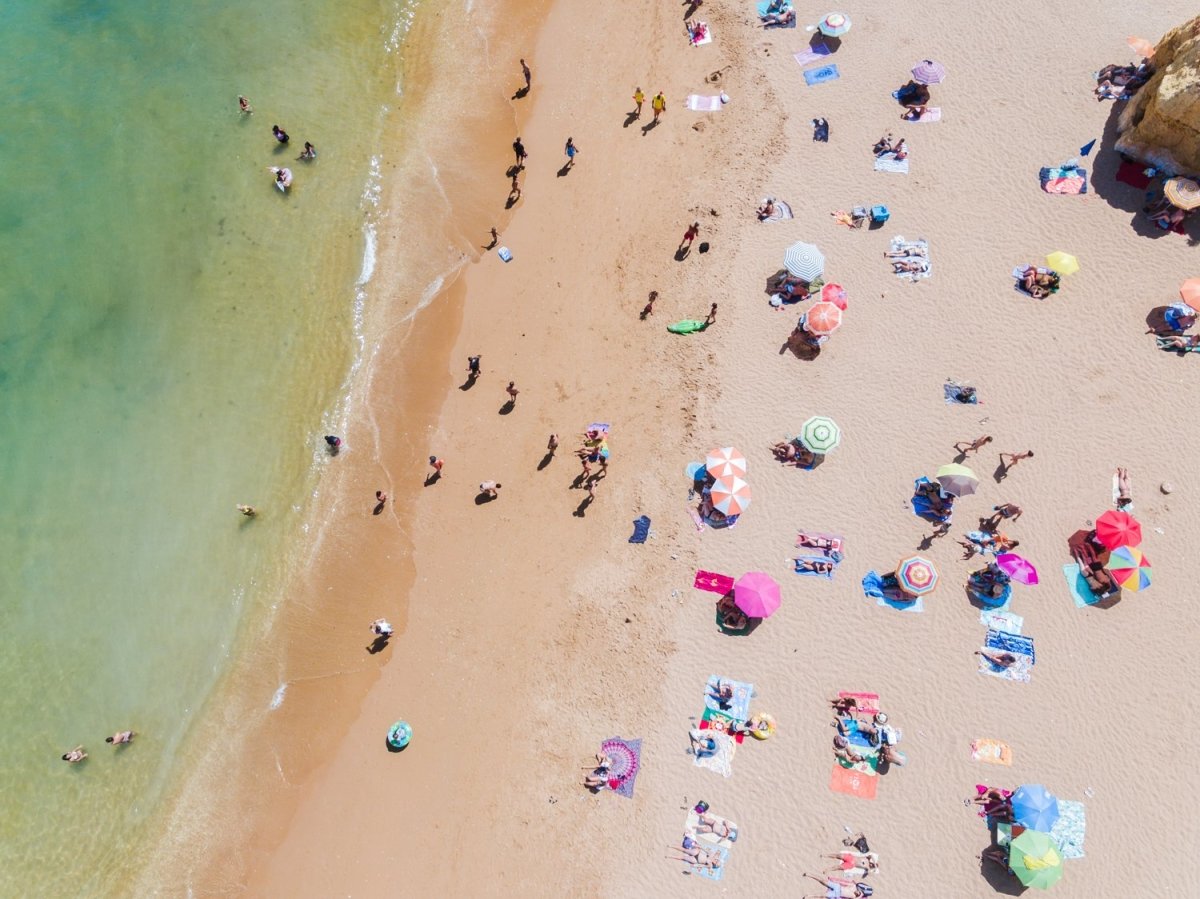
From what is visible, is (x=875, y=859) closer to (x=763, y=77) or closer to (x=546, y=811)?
(x=546, y=811)

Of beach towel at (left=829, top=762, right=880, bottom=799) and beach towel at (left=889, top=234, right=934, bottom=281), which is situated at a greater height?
beach towel at (left=889, top=234, right=934, bottom=281)

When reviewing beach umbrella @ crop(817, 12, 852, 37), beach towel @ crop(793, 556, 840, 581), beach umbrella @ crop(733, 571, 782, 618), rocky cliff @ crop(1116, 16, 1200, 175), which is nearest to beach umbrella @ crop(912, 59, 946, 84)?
beach umbrella @ crop(817, 12, 852, 37)

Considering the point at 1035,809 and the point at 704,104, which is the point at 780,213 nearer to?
the point at 704,104

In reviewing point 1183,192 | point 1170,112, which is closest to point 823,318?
point 1183,192

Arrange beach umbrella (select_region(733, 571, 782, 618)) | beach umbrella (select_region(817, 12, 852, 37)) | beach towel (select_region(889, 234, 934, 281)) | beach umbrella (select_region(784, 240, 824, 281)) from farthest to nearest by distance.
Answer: beach umbrella (select_region(817, 12, 852, 37)) < beach towel (select_region(889, 234, 934, 281)) < beach umbrella (select_region(784, 240, 824, 281)) < beach umbrella (select_region(733, 571, 782, 618))

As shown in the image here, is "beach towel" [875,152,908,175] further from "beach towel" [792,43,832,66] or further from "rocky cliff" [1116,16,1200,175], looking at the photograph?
"rocky cliff" [1116,16,1200,175]

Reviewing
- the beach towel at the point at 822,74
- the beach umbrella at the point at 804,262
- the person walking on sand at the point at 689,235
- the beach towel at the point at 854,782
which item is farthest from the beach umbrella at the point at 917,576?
the beach towel at the point at 822,74
